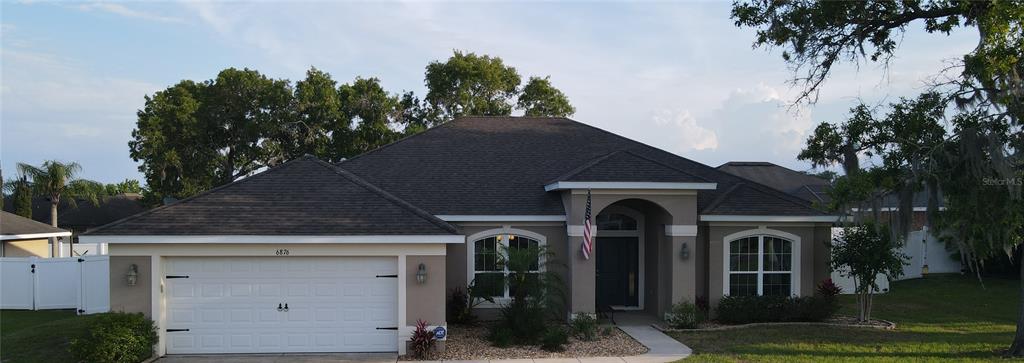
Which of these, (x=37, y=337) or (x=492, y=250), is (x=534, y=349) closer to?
(x=492, y=250)

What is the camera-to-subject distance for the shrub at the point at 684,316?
15.2 m

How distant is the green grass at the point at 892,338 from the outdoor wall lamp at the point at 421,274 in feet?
15.7

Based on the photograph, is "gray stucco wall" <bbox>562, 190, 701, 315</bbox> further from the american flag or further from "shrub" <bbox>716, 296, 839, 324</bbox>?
"shrub" <bbox>716, 296, 839, 324</bbox>

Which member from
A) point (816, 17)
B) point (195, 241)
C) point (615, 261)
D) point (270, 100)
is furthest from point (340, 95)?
point (816, 17)

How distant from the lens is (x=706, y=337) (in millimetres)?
14227

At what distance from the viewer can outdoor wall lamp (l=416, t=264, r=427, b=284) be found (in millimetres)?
12812

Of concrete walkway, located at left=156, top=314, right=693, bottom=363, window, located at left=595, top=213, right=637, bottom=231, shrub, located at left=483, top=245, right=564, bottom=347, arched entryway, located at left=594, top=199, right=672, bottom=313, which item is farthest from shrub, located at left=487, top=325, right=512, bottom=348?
window, located at left=595, top=213, right=637, bottom=231

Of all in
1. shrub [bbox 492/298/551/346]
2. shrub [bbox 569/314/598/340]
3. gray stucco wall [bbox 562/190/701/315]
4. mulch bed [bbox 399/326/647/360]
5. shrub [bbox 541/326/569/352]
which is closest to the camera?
mulch bed [bbox 399/326/647/360]

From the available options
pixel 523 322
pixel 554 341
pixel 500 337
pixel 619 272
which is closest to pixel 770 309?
pixel 619 272

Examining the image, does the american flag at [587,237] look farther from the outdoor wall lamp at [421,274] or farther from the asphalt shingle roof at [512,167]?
the outdoor wall lamp at [421,274]

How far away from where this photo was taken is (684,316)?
15.2 m

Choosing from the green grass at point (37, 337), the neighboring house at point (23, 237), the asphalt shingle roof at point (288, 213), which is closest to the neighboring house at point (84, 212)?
the neighboring house at point (23, 237)

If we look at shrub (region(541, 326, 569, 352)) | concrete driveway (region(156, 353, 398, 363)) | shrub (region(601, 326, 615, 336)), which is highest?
shrub (region(541, 326, 569, 352))

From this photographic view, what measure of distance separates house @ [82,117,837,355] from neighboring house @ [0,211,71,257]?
13.7 metres
